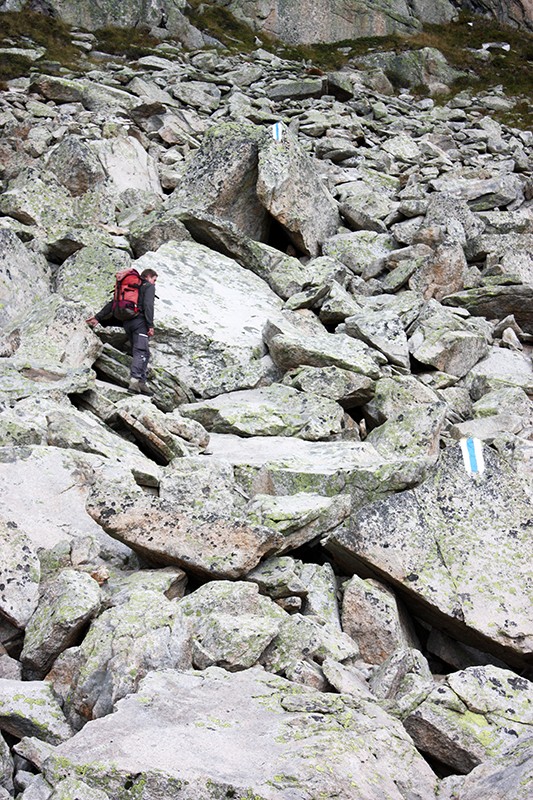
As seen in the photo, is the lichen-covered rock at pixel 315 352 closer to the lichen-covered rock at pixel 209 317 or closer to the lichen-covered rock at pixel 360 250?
the lichen-covered rock at pixel 209 317

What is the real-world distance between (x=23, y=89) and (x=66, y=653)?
33.2 meters

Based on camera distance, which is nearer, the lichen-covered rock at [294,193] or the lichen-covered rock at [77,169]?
the lichen-covered rock at [294,193]

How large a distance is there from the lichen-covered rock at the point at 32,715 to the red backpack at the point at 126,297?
10.2m

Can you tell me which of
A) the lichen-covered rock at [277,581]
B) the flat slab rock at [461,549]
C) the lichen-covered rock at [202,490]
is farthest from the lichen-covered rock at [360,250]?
the lichen-covered rock at [277,581]

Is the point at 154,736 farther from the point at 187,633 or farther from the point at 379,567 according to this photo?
the point at 379,567

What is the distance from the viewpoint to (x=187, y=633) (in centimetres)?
877

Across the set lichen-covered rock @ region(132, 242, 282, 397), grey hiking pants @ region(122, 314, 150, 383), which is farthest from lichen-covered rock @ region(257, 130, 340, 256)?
grey hiking pants @ region(122, 314, 150, 383)

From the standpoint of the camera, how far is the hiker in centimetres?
1703

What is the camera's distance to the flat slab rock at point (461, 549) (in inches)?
441

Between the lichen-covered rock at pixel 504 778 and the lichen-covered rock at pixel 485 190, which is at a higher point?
the lichen-covered rock at pixel 504 778

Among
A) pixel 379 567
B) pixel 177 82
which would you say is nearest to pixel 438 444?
pixel 379 567

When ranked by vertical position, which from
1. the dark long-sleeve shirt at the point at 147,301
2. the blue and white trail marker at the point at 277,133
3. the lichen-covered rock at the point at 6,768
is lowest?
the dark long-sleeve shirt at the point at 147,301

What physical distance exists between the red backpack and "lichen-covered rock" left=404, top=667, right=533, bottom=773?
419 inches

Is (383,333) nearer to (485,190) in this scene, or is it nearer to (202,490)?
(202,490)
